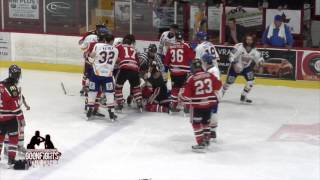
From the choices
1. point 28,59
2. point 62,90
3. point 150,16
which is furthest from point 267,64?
point 28,59

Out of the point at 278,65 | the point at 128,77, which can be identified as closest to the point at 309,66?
the point at 278,65

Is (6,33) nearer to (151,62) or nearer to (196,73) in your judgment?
(151,62)

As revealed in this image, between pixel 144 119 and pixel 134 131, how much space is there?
738 millimetres

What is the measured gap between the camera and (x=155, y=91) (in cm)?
1257

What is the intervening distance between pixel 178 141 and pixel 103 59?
1659mm

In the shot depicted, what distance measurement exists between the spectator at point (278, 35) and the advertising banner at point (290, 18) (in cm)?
63

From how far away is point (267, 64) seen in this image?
14.9 m

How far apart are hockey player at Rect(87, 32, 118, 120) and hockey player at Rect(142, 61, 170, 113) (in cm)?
89

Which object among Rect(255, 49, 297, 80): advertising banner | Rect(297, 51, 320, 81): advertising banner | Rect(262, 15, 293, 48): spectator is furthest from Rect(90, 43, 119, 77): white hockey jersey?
Rect(297, 51, 320, 81): advertising banner

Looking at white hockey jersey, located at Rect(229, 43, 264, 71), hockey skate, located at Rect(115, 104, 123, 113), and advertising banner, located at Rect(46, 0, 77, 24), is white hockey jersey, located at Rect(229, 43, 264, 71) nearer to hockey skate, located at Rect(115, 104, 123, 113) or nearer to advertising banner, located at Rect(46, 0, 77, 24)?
hockey skate, located at Rect(115, 104, 123, 113)

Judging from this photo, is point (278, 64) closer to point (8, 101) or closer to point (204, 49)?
point (204, 49)

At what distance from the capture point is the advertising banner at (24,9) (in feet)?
55.2

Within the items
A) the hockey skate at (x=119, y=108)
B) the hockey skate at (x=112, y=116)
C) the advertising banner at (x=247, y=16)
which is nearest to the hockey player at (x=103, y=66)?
the hockey skate at (x=112, y=116)

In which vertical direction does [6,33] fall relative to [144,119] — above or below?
above
